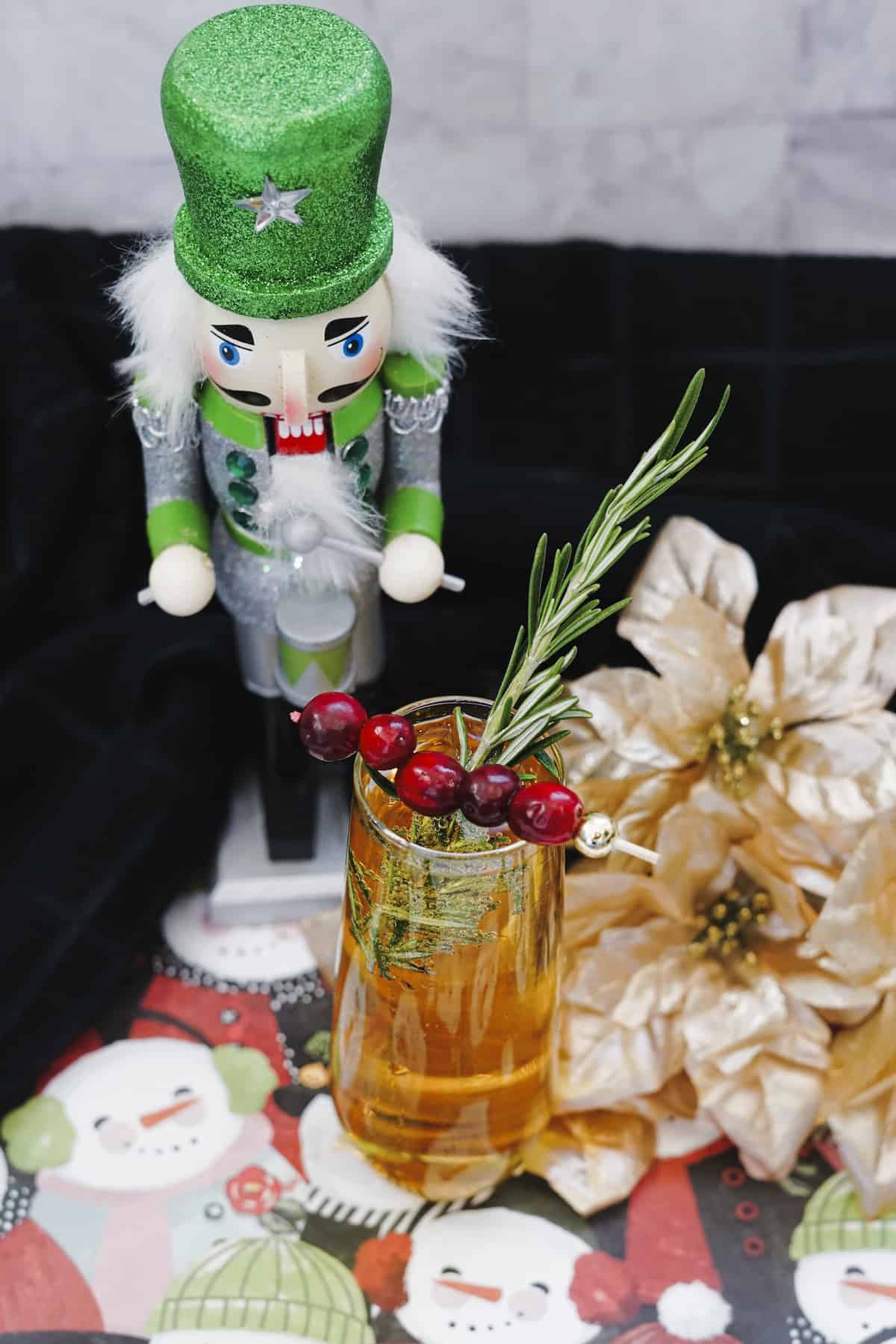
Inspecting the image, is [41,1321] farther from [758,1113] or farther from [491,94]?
[491,94]

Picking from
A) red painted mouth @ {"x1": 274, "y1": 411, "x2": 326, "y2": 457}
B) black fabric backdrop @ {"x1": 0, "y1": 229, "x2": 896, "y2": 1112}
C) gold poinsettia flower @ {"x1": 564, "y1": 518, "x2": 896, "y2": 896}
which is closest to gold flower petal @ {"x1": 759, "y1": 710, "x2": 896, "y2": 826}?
gold poinsettia flower @ {"x1": 564, "y1": 518, "x2": 896, "y2": 896}

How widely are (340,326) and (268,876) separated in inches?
9.9

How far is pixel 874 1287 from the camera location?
53 centimetres

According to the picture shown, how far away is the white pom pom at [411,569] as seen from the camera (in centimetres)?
54

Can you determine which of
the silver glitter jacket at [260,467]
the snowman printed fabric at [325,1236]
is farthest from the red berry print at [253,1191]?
the silver glitter jacket at [260,467]

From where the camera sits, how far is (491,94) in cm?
69

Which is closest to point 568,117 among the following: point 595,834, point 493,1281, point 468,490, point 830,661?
point 468,490

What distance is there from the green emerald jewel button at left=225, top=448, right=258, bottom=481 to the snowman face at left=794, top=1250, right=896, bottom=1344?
13.3 inches

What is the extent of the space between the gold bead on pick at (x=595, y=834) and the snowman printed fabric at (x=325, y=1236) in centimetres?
17

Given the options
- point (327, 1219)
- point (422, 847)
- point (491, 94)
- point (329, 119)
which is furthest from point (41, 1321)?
point (491, 94)

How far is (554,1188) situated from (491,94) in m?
0.46

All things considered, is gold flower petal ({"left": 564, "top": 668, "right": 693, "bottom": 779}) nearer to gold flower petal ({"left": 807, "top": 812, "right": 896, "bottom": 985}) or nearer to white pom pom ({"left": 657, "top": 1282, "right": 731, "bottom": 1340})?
gold flower petal ({"left": 807, "top": 812, "right": 896, "bottom": 985})

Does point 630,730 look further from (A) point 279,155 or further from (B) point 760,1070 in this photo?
(A) point 279,155

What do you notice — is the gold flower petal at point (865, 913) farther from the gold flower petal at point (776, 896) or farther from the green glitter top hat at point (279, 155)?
the green glitter top hat at point (279, 155)
